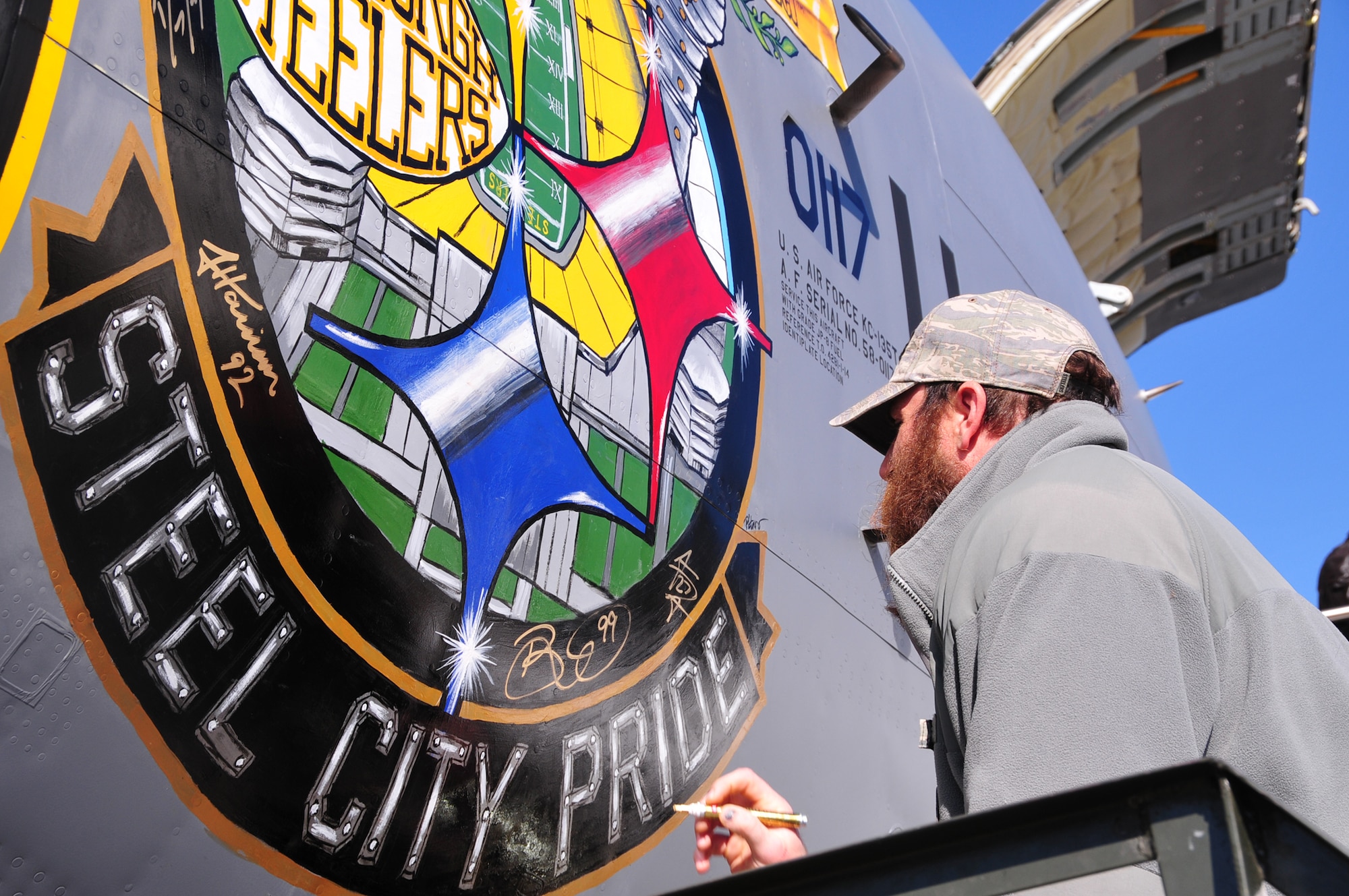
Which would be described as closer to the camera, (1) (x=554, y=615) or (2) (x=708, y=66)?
(1) (x=554, y=615)

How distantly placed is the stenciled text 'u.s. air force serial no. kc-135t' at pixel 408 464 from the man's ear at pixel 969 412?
0.81 meters

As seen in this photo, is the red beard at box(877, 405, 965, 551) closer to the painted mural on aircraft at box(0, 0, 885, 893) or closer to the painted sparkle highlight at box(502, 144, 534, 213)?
the painted mural on aircraft at box(0, 0, 885, 893)

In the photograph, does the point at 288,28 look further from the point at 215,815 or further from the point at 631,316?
the point at 215,815

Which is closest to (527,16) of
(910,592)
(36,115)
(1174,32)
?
(36,115)

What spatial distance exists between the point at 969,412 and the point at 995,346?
105 millimetres

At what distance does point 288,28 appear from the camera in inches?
71.1

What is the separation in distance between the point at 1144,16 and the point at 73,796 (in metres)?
10.6

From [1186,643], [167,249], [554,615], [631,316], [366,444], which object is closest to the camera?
[1186,643]

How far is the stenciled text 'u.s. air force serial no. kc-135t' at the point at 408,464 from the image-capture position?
4.43ft

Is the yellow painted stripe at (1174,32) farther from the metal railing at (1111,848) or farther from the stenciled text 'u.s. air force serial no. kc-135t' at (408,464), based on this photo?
the metal railing at (1111,848)

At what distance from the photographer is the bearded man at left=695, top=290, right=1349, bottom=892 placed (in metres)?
1.09

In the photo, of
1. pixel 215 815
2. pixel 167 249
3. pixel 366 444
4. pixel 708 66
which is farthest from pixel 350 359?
pixel 708 66

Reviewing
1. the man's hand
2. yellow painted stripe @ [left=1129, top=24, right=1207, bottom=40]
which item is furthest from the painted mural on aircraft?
yellow painted stripe @ [left=1129, top=24, right=1207, bottom=40]
